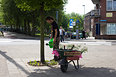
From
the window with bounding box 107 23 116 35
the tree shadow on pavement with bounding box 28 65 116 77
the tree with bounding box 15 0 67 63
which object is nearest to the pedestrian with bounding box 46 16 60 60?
the tree with bounding box 15 0 67 63

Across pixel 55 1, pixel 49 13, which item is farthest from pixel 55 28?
pixel 49 13

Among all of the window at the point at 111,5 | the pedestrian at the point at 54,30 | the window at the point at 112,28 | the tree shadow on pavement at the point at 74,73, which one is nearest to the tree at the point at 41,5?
the pedestrian at the point at 54,30

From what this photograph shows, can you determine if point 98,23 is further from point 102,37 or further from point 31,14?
point 31,14

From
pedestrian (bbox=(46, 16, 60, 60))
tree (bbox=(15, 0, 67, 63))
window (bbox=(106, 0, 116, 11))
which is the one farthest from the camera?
window (bbox=(106, 0, 116, 11))

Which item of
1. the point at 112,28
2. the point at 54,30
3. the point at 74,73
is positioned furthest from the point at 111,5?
the point at 74,73

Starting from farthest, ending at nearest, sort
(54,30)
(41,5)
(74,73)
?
(54,30)
(41,5)
(74,73)

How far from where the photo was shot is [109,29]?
36.4 meters

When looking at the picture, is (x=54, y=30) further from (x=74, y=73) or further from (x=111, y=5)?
(x=111, y=5)

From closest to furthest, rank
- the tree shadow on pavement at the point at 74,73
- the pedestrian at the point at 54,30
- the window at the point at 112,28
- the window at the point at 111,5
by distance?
the tree shadow on pavement at the point at 74,73, the pedestrian at the point at 54,30, the window at the point at 111,5, the window at the point at 112,28

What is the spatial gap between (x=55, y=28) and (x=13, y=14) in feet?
113

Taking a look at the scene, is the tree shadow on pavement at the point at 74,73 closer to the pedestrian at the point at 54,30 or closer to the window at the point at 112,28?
the pedestrian at the point at 54,30

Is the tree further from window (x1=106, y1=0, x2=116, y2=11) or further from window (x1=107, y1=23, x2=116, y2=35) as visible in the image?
window (x1=106, y1=0, x2=116, y2=11)

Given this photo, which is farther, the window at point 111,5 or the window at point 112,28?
the window at point 112,28

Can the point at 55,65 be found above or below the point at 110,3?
below
